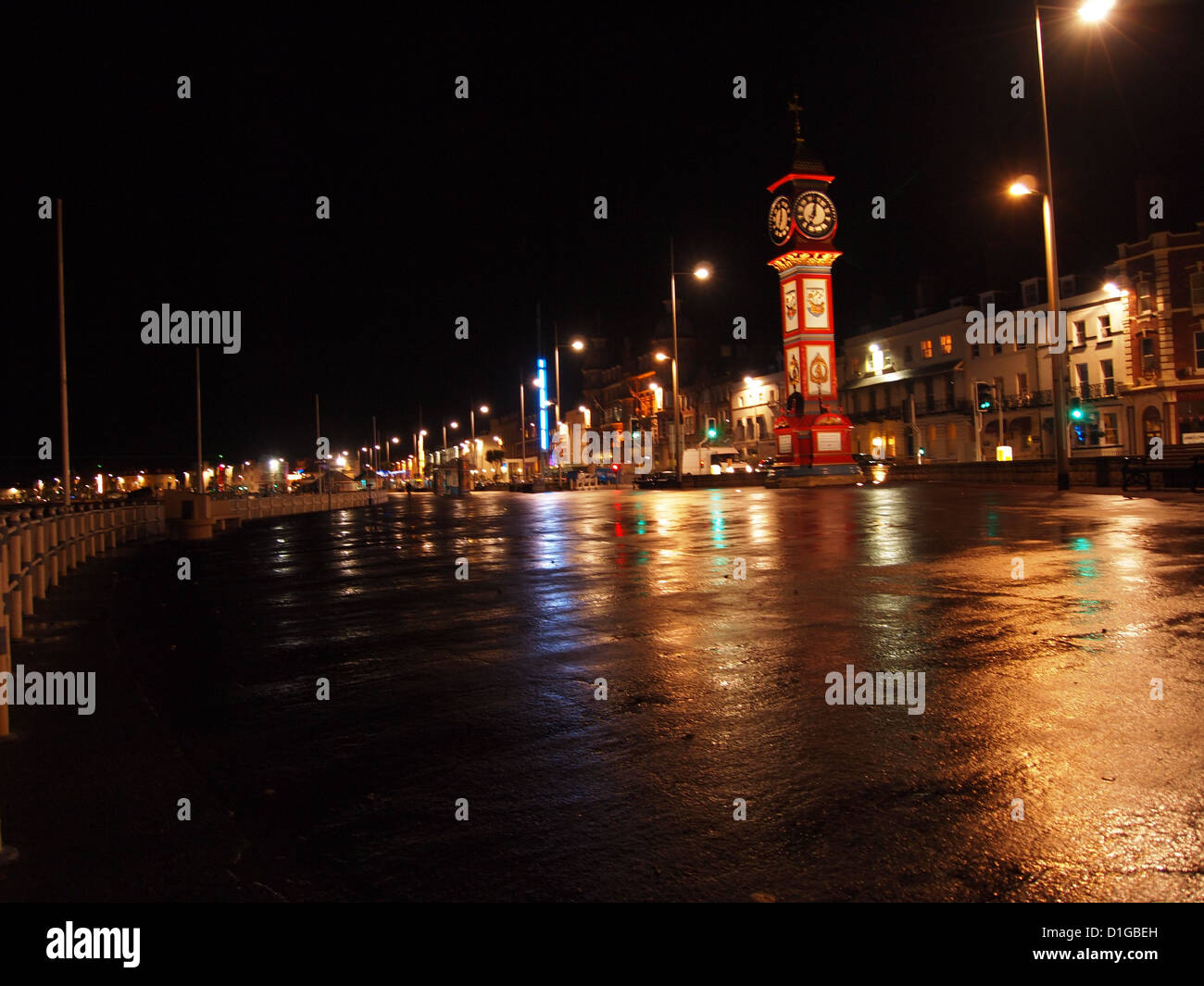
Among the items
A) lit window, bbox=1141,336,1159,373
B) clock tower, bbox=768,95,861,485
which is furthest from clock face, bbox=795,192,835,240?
lit window, bbox=1141,336,1159,373

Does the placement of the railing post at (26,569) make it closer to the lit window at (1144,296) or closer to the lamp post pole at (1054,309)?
the lamp post pole at (1054,309)

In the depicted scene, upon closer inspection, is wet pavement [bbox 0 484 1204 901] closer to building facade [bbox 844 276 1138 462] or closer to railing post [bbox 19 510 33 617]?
railing post [bbox 19 510 33 617]

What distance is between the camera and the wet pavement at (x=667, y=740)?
3229mm

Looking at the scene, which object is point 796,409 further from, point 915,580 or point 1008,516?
point 915,580

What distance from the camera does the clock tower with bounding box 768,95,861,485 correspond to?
46312 mm

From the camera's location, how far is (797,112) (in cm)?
4822

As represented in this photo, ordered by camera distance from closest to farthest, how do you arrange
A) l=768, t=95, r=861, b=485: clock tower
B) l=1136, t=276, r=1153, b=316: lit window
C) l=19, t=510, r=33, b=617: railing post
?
l=19, t=510, r=33, b=617: railing post, l=768, t=95, r=861, b=485: clock tower, l=1136, t=276, r=1153, b=316: lit window

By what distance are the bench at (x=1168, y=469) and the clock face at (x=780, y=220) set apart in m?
25.5

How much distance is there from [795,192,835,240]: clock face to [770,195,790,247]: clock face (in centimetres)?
90

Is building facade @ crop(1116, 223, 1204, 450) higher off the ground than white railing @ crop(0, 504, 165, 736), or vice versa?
building facade @ crop(1116, 223, 1204, 450)

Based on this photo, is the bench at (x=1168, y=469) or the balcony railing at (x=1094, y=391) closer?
the bench at (x=1168, y=469)

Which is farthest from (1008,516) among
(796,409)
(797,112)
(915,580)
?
(797,112)

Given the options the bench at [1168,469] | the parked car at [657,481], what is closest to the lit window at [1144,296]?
the bench at [1168,469]
